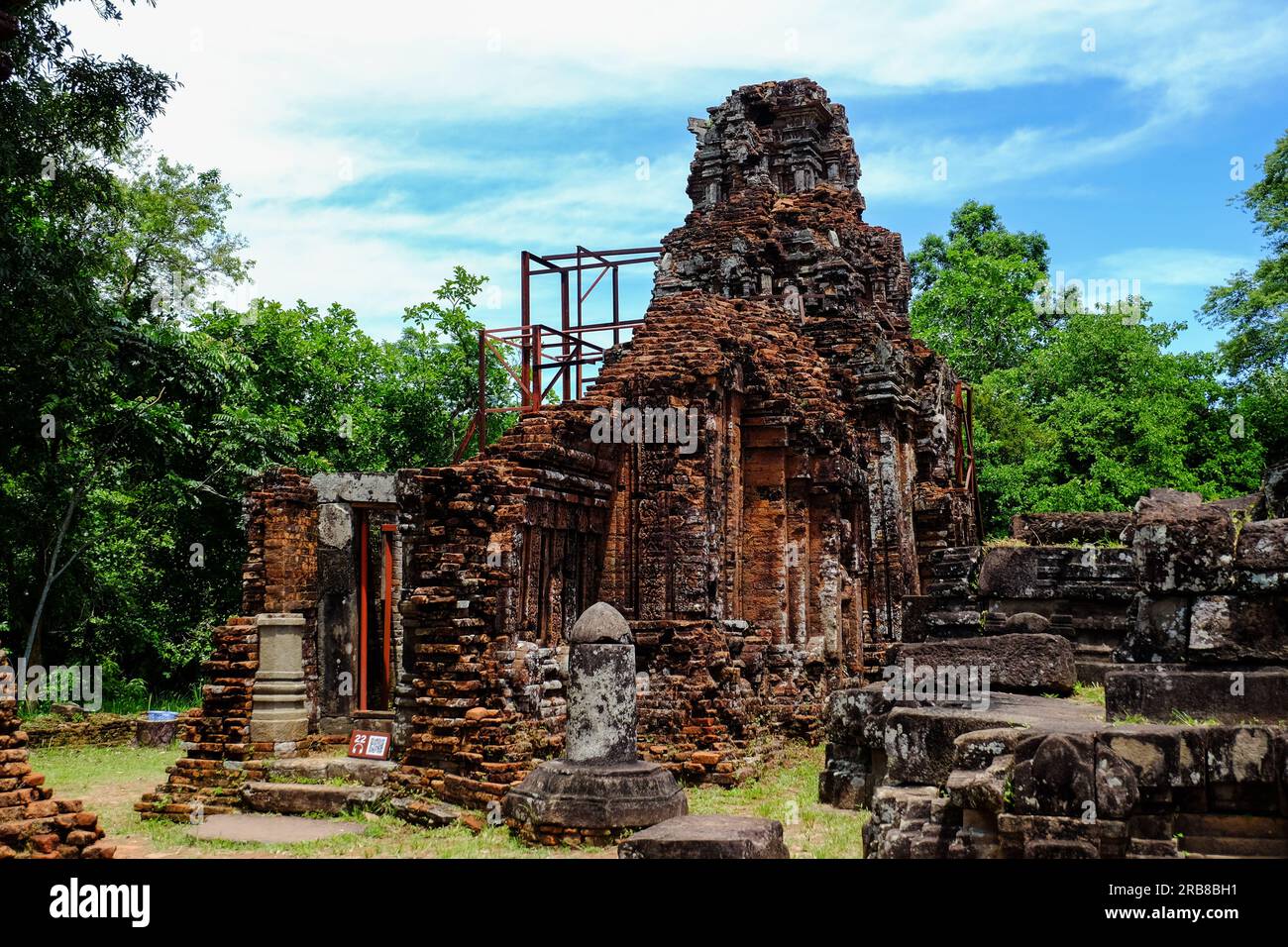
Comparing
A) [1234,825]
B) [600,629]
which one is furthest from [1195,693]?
[600,629]

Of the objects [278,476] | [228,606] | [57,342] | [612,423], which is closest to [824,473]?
[612,423]

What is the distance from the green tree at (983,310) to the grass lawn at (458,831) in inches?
901

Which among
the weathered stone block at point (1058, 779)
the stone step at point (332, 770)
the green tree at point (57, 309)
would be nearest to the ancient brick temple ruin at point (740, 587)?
the stone step at point (332, 770)

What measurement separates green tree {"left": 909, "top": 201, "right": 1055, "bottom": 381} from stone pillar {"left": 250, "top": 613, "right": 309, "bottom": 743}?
82.1 ft

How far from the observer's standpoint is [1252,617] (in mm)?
7184

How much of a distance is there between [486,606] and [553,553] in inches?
61.7

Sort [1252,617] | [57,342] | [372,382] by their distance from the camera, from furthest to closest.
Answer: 1. [372,382]
2. [57,342]
3. [1252,617]

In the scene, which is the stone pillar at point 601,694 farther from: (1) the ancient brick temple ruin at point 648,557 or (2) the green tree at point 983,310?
(2) the green tree at point 983,310

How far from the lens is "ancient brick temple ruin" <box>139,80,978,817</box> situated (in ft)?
44.7

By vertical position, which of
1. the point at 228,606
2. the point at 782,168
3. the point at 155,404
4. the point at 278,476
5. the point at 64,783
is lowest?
the point at 64,783

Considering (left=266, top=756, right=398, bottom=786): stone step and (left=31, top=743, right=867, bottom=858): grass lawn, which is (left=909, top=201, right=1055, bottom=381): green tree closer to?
(left=31, top=743, right=867, bottom=858): grass lawn

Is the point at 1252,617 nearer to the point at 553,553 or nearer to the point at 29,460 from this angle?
the point at 553,553

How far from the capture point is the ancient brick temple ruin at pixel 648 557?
13.6 metres

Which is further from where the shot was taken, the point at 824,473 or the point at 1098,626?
the point at 824,473
